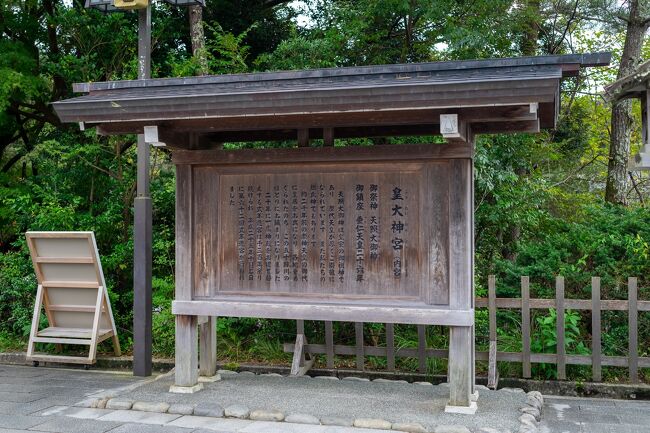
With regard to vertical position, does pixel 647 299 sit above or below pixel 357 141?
below

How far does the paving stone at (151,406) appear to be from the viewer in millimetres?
7160

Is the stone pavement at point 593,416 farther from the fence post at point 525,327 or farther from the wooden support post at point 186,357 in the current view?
the wooden support post at point 186,357

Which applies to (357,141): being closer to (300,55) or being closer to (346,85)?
(300,55)

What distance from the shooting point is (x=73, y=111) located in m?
7.20


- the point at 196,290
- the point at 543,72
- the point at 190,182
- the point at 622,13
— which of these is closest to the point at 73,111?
the point at 190,182

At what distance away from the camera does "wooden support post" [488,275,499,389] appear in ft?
27.6

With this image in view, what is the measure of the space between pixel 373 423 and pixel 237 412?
4.81 ft

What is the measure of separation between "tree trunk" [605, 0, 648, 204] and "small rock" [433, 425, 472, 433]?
375 inches

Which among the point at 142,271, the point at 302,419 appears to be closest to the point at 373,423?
the point at 302,419

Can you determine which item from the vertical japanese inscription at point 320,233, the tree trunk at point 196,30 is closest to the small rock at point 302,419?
the vertical japanese inscription at point 320,233

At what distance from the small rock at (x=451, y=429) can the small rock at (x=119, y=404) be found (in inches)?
133

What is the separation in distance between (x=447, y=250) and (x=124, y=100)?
385 centimetres

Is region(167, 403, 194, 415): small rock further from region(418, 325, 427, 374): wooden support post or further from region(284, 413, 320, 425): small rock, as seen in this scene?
region(418, 325, 427, 374): wooden support post

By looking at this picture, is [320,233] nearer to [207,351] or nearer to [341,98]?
[341,98]
